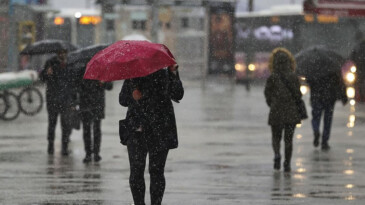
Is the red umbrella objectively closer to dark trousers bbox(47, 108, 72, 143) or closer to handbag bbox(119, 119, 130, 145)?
handbag bbox(119, 119, 130, 145)

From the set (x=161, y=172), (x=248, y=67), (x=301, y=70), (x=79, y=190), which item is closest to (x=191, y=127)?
(x=301, y=70)

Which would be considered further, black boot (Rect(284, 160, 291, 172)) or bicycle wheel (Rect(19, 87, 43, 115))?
bicycle wheel (Rect(19, 87, 43, 115))

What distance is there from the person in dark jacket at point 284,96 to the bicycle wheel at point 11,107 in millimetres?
11271

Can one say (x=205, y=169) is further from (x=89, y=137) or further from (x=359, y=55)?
(x=359, y=55)

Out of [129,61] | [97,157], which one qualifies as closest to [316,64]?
[97,157]

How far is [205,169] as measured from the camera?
14.9m

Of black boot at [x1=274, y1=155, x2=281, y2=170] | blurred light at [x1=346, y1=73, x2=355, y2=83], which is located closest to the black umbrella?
black boot at [x1=274, y1=155, x2=281, y2=170]

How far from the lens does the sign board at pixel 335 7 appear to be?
29.6m

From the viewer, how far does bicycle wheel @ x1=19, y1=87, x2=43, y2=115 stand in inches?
1032

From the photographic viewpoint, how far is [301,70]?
18359 millimetres

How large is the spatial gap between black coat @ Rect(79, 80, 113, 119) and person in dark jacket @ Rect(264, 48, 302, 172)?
2564 mm

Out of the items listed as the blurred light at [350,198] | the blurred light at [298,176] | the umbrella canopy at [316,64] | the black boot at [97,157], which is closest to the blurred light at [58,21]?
the umbrella canopy at [316,64]

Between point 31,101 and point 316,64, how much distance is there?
399 inches

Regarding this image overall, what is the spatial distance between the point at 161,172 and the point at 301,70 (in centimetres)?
910
